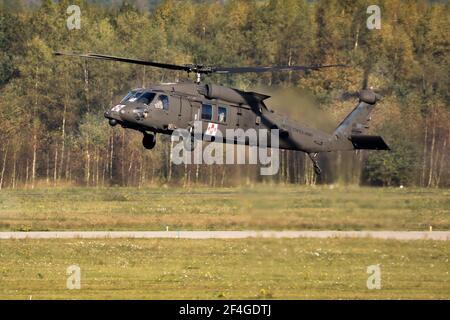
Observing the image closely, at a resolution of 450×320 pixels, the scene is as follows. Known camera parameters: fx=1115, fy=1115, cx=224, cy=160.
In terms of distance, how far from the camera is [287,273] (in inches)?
1195

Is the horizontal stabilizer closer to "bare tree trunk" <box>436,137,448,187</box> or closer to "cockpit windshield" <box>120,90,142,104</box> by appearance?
"cockpit windshield" <box>120,90,142,104</box>

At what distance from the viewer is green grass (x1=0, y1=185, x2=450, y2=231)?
35375 mm

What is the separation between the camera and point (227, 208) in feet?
164

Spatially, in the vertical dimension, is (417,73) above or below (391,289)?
above

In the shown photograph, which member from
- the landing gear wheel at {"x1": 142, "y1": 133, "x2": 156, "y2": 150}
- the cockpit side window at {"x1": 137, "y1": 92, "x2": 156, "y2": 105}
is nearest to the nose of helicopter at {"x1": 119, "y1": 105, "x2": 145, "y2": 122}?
Result: the cockpit side window at {"x1": 137, "y1": 92, "x2": 156, "y2": 105}

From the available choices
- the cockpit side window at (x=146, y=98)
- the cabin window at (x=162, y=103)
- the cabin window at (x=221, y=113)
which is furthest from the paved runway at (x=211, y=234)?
the cockpit side window at (x=146, y=98)

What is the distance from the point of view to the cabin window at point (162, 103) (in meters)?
34.5

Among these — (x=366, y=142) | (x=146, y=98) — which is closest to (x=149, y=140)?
(x=146, y=98)

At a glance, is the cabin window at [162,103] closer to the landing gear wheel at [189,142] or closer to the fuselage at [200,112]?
the fuselage at [200,112]

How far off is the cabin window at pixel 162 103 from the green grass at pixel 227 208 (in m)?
3.65

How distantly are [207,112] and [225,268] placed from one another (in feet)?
19.5
